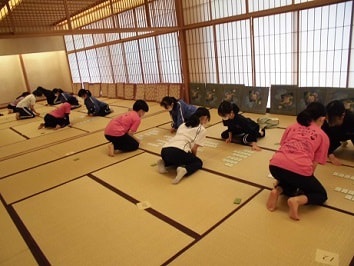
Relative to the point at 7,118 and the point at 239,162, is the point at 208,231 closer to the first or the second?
the point at 239,162

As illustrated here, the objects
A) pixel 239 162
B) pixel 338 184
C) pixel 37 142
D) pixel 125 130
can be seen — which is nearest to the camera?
pixel 338 184

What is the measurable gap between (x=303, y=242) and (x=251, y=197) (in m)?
0.68

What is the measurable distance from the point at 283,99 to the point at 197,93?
2185mm

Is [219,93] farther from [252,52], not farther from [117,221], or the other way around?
[117,221]

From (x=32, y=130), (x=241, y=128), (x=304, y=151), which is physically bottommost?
(x=32, y=130)

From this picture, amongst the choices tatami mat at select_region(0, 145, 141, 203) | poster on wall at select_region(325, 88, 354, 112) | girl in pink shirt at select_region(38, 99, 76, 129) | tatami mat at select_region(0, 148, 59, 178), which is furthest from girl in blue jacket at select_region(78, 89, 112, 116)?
poster on wall at select_region(325, 88, 354, 112)

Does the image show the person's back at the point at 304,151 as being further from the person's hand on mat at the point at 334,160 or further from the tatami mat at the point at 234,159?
the person's hand on mat at the point at 334,160

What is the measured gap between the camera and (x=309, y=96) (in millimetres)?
4859

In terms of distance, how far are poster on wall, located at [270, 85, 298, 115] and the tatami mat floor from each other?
1.29 metres

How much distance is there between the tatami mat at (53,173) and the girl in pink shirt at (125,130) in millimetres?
133

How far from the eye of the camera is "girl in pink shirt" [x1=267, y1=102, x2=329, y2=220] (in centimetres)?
223

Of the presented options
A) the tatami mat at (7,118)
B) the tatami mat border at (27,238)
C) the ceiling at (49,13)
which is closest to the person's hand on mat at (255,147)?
the tatami mat border at (27,238)

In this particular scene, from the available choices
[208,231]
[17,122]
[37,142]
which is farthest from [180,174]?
[17,122]

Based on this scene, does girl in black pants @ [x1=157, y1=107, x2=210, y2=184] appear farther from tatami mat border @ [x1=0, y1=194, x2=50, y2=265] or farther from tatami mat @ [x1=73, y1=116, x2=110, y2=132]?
tatami mat @ [x1=73, y1=116, x2=110, y2=132]
